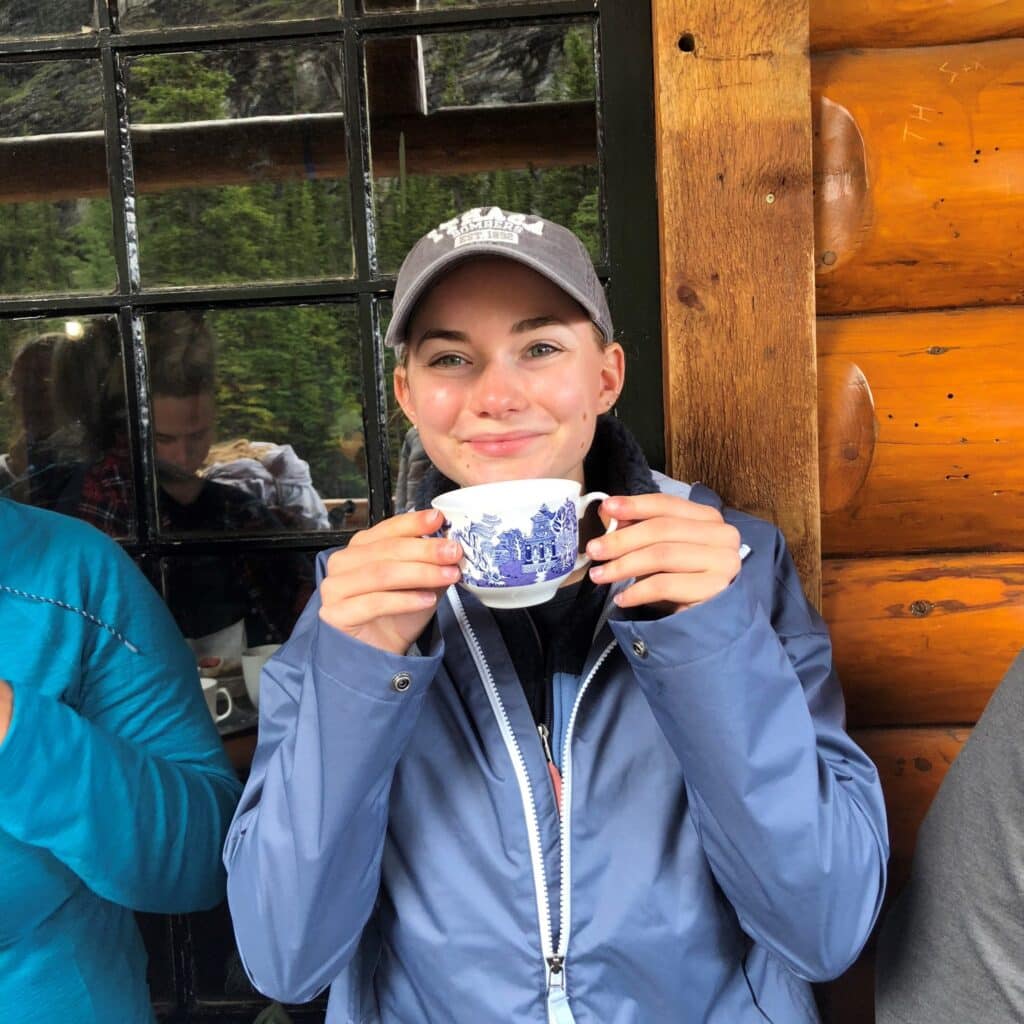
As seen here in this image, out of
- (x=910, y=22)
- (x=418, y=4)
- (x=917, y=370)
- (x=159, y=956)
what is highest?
(x=418, y=4)

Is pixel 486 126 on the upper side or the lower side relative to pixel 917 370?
upper

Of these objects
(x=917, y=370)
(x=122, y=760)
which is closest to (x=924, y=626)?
(x=917, y=370)

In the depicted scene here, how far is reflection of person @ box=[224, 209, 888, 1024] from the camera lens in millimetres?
1011

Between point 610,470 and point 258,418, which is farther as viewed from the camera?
point 258,418

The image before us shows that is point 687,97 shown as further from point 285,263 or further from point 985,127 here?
point 285,263

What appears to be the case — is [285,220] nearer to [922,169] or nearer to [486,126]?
[486,126]

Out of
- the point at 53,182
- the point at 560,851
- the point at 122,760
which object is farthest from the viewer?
the point at 53,182

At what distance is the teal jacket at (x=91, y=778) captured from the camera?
1195mm

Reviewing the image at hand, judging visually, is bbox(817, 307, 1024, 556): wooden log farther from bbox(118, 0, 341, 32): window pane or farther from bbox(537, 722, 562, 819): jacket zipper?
bbox(118, 0, 341, 32): window pane

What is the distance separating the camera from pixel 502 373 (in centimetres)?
115

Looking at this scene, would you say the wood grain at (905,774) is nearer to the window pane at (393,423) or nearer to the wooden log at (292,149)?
the window pane at (393,423)

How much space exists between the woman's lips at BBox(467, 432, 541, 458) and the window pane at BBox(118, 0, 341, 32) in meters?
0.93

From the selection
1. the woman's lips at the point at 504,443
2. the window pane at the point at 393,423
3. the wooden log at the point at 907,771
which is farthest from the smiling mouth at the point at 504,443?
the wooden log at the point at 907,771

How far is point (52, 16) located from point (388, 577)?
1293 millimetres
